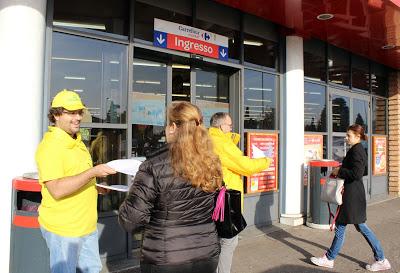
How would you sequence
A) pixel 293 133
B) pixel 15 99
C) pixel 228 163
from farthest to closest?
pixel 293 133 → pixel 15 99 → pixel 228 163

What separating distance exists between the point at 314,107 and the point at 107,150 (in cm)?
480

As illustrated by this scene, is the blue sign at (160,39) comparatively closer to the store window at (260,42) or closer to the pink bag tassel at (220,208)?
the store window at (260,42)

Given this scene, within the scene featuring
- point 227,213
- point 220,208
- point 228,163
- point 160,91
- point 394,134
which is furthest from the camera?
point 394,134

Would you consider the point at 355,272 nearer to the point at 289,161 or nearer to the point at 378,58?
the point at 289,161

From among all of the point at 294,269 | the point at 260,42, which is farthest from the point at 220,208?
the point at 260,42

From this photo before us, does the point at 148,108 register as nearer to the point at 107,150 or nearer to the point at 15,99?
the point at 107,150

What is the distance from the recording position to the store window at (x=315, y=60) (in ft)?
26.3

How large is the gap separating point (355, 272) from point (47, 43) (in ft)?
14.6

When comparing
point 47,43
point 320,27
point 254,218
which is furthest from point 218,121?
point 320,27

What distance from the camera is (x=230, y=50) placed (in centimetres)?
661

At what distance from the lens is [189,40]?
5.85 metres

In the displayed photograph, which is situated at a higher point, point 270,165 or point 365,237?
point 270,165

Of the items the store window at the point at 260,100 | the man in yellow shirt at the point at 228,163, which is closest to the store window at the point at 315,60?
the store window at the point at 260,100

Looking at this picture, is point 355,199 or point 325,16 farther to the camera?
point 325,16
